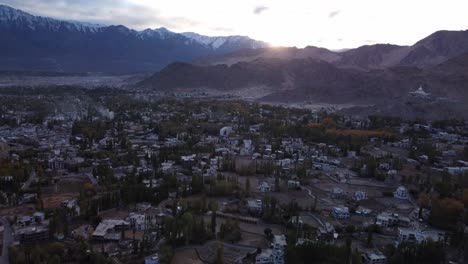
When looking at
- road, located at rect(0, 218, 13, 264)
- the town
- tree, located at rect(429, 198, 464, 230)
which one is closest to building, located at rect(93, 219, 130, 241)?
the town

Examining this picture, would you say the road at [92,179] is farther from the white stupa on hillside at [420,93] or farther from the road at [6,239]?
the white stupa on hillside at [420,93]

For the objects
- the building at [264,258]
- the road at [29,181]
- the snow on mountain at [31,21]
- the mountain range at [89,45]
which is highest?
the snow on mountain at [31,21]

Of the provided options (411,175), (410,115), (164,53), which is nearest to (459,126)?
(410,115)

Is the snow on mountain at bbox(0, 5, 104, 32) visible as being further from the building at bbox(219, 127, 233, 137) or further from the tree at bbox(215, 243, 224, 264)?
the tree at bbox(215, 243, 224, 264)

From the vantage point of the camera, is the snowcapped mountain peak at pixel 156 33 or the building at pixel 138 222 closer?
the building at pixel 138 222

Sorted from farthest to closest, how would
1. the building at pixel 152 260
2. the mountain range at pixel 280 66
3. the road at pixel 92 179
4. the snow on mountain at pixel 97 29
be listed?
the snow on mountain at pixel 97 29 < the mountain range at pixel 280 66 < the road at pixel 92 179 < the building at pixel 152 260

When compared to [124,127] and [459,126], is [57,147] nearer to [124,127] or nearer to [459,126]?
[124,127]

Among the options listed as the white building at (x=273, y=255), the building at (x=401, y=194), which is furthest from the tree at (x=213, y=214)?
the building at (x=401, y=194)
